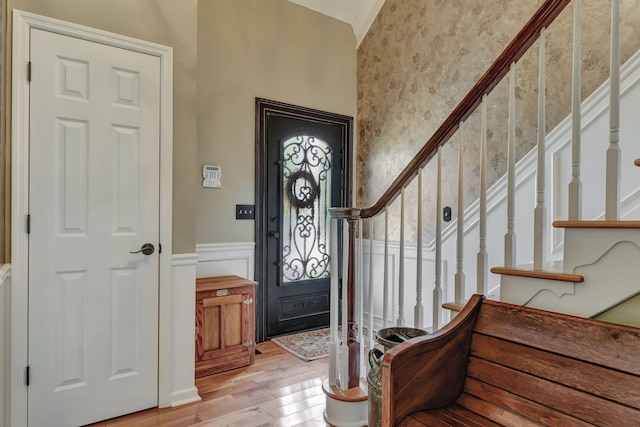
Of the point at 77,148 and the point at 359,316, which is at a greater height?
the point at 77,148

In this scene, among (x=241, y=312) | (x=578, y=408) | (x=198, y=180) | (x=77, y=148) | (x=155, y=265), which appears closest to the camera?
(x=578, y=408)

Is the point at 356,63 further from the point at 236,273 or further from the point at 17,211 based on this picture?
the point at 17,211

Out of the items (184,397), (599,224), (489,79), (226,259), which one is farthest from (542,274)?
(226,259)

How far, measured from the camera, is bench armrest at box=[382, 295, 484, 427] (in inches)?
46.9

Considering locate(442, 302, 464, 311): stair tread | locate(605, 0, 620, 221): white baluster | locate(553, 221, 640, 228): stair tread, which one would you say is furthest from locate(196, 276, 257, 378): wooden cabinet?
locate(605, 0, 620, 221): white baluster

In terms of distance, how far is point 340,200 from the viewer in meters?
3.86

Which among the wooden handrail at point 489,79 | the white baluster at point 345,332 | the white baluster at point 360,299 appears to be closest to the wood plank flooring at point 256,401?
the white baluster at point 345,332

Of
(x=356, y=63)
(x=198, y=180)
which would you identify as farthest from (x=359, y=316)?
(x=356, y=63)

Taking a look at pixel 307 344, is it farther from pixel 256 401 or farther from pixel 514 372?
pixel 514 372

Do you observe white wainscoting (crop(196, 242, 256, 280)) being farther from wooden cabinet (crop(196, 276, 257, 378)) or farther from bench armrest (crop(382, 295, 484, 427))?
bench armrest (crop(382, 295, 484, 427))

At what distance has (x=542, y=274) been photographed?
4.08ft

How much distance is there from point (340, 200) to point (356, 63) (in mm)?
1512

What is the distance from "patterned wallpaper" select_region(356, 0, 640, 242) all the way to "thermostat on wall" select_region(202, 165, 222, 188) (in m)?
1.53

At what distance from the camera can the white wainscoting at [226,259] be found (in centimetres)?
305
